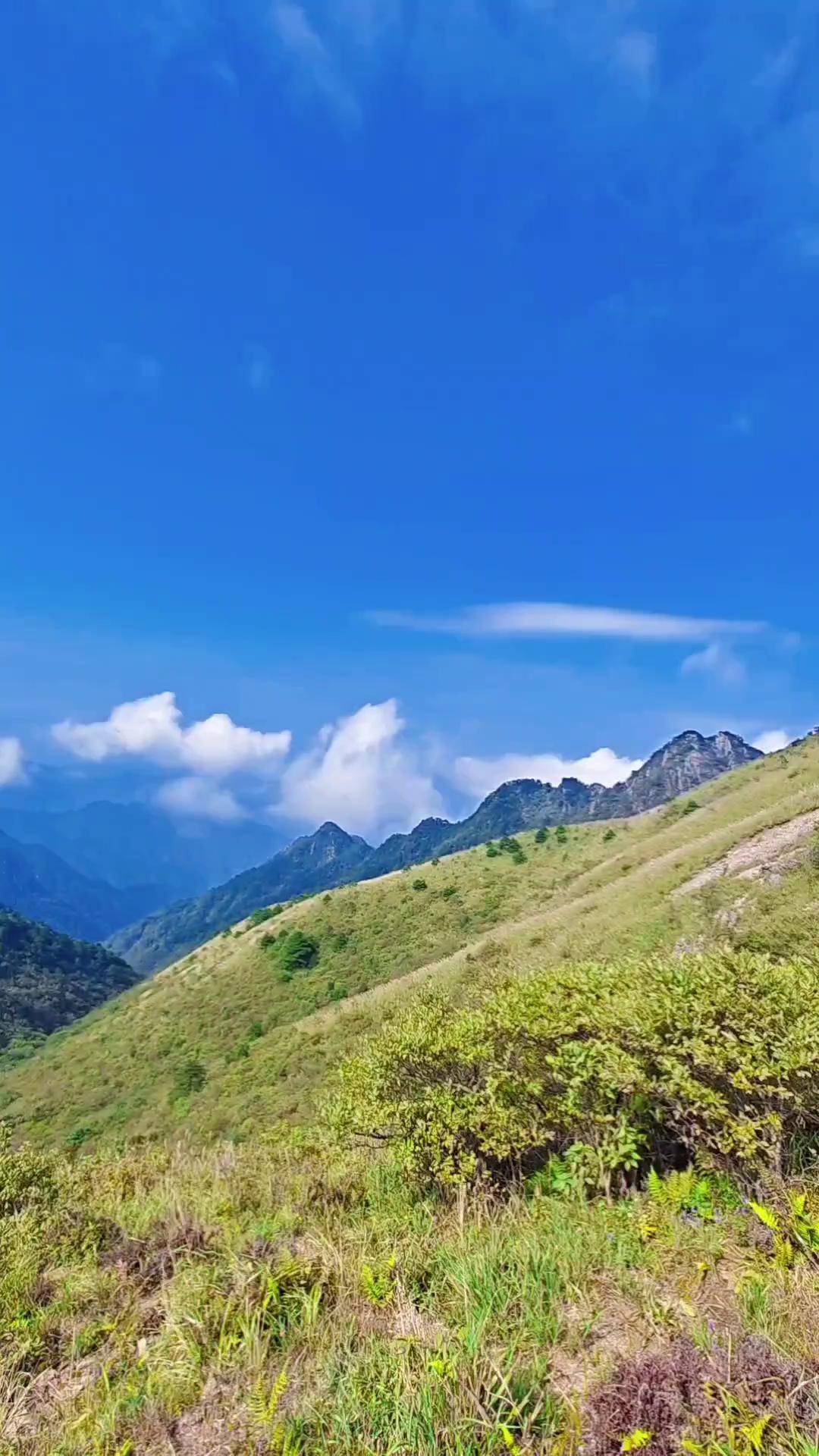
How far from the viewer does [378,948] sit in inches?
2324

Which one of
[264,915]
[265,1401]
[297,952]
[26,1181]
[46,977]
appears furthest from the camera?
[46,977]

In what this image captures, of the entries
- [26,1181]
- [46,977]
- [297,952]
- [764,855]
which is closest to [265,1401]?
[26,1181]

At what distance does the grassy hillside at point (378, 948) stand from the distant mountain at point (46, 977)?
153 ft

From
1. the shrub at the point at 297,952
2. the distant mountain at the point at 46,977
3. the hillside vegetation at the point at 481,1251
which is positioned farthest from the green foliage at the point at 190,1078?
the distant mountain at the point at 46,977

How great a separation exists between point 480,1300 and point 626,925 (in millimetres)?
21156

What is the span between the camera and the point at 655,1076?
7422 millimetres

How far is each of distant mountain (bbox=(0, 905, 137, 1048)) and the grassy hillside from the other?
153 ft

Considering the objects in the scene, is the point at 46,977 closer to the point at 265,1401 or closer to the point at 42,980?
the point at 42,980

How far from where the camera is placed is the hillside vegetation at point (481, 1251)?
3.70m

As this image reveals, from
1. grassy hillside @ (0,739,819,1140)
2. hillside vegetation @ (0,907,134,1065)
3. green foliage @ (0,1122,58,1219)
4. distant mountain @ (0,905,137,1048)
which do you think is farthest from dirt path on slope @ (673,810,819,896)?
distant mountain @ (0,905,137,1048)

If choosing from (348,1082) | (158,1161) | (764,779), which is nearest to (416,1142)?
(348,1082)

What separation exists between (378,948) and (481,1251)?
55.7 m

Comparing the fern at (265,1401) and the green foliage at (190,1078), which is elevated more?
the fern at (265,1401)

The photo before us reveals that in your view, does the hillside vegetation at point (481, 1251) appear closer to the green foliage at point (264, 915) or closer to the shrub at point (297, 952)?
the shrub at point (297, 952)
